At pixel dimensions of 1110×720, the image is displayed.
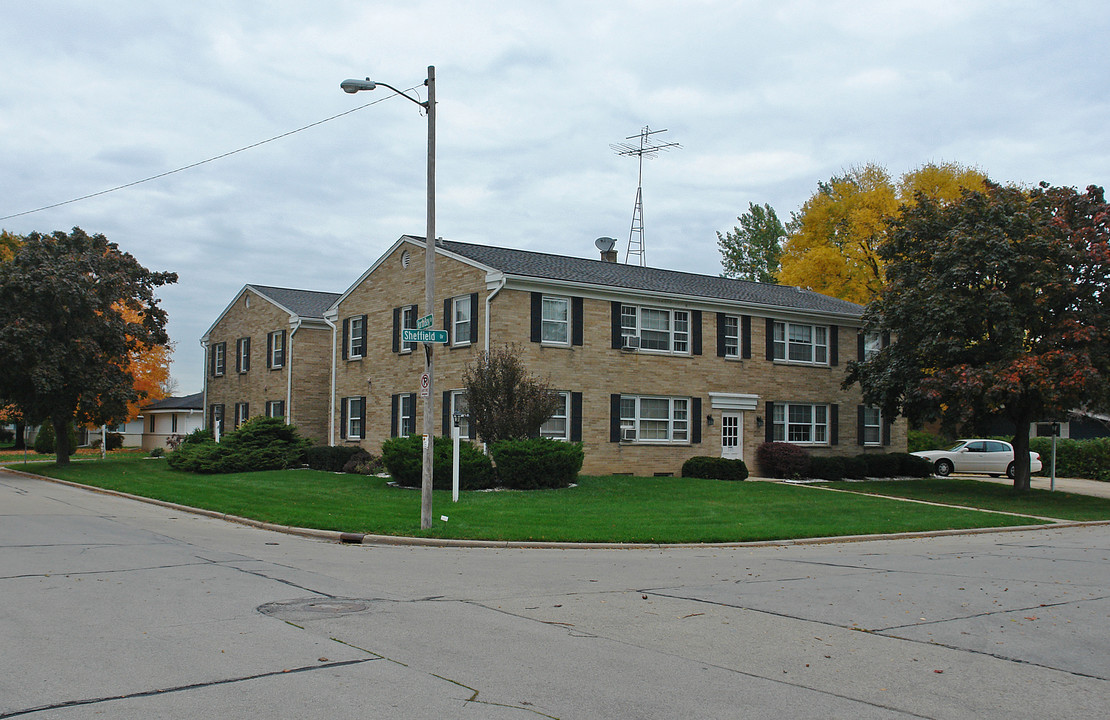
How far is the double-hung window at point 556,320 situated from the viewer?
27.7 m

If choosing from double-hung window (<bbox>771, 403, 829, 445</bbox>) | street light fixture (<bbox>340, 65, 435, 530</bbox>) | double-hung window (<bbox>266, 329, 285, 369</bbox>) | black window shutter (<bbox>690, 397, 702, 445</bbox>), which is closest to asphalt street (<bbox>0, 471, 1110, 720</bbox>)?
street light fixture (<bbox>340, 65, 435, 530</bbox>)

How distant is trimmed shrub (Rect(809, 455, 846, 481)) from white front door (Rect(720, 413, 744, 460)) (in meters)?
2.36

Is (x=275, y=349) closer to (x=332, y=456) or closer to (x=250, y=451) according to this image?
(x=250, y=451)

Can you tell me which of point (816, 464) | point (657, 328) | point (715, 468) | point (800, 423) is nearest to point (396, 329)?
point (657, 328)

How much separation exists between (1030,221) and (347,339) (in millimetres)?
22936

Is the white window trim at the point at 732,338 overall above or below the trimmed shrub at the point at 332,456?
above

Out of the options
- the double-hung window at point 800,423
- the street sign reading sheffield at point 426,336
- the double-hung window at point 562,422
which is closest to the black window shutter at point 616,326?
the double-hung window at point 562,422

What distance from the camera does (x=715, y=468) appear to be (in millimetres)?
28688

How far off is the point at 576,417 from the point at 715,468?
185 inches

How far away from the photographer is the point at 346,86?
15633 mm

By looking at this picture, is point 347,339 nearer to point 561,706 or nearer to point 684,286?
point 684,286

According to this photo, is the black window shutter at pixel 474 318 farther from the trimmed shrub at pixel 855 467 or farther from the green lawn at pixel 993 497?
the trimmed shrub at pixel 855 467

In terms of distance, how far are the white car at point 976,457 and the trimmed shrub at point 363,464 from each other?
72.1 ft

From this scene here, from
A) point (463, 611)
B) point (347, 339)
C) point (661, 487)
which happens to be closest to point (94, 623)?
point (463, 611)
